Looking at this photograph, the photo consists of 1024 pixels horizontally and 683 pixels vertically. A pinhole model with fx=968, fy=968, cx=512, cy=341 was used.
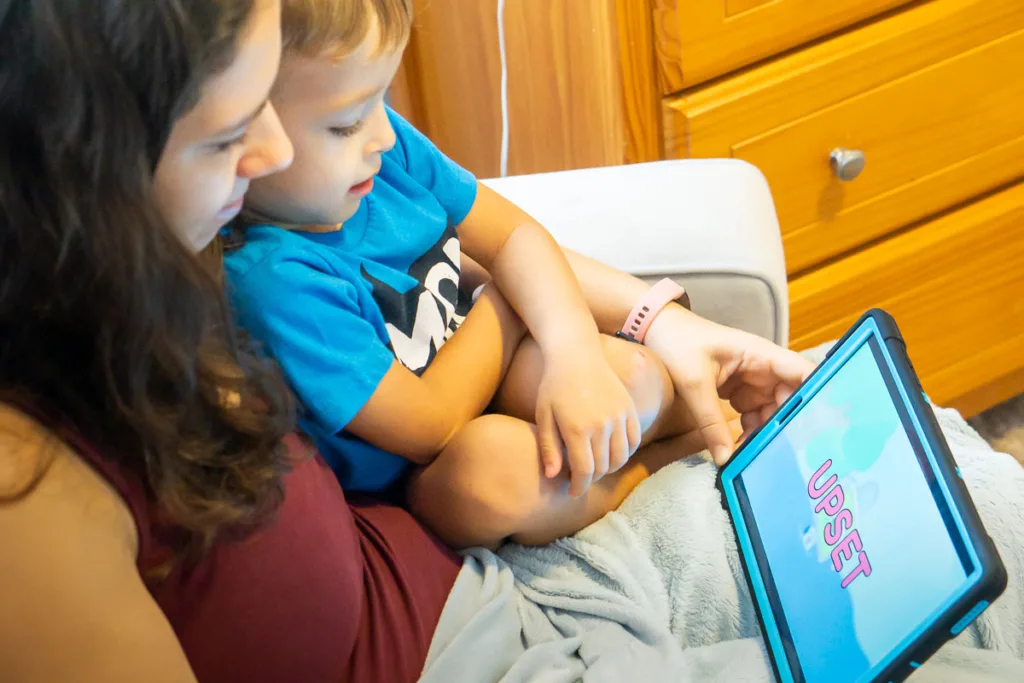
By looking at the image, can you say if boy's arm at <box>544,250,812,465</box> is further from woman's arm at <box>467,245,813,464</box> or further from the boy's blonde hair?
the boy's blonde hair

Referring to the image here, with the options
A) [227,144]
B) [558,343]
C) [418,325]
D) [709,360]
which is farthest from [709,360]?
[227,144]

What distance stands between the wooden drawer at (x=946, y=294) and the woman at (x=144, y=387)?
2.64 feet

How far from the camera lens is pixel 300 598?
19.8 inches

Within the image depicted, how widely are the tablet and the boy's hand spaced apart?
8 cm

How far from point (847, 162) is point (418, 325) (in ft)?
1.95

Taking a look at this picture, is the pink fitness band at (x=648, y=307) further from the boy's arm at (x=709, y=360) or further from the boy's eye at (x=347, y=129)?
the boy's eye at (x=347, y=129)

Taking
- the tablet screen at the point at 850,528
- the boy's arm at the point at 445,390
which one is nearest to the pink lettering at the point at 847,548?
the tablet screen at the point at 850,528

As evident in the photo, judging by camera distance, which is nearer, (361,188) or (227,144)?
(227,144)

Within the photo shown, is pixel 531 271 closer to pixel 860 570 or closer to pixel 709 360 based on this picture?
pixel 709 360

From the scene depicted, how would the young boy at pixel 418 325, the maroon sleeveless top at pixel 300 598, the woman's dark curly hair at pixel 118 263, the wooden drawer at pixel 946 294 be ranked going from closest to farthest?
the woman's dark curly hair at pixel 118 263 < the maroon sleeveless top at pixel 300 598 < the young boy at pixel 418 325 < the wooden drawer at pixel 946 294

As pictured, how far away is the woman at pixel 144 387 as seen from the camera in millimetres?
376

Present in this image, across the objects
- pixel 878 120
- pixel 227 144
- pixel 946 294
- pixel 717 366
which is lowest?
pixel 946 294

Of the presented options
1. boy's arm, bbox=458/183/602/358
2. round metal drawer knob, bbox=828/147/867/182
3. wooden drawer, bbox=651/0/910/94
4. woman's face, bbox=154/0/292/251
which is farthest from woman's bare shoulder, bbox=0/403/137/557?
round metal drawer knob, bbox=828/147/867/182

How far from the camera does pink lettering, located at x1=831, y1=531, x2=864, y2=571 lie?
0.54 m
